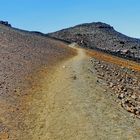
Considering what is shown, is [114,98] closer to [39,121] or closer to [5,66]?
[39,121]

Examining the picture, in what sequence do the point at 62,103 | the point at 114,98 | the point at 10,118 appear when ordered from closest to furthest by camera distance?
the point at 10,118 < the point at 62,103 < the point at 114,98

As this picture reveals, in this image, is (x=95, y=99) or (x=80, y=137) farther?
(x=95, y=99)

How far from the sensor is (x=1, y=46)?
43.2m

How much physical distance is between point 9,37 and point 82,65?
35.7ft

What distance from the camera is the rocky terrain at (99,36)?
127 m

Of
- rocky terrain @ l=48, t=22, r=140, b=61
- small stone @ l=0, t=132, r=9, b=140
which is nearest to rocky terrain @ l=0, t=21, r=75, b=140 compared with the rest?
small stone @ l=0, t=132, r=9, b=140

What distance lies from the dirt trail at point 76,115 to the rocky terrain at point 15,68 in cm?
90

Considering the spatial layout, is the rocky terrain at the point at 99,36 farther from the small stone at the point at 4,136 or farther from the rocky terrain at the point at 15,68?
the small stone at the point at 4,136

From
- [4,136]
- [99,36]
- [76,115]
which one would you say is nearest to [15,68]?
[76,115]

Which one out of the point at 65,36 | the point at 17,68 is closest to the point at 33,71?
the point at 17,68

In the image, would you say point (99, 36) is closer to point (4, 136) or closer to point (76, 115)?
point (76, 115)

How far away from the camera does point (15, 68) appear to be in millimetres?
35906

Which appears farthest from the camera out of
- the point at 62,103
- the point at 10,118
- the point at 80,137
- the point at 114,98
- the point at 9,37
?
the point at 9,37

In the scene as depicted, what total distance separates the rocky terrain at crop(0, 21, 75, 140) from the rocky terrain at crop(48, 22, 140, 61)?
237 ft
